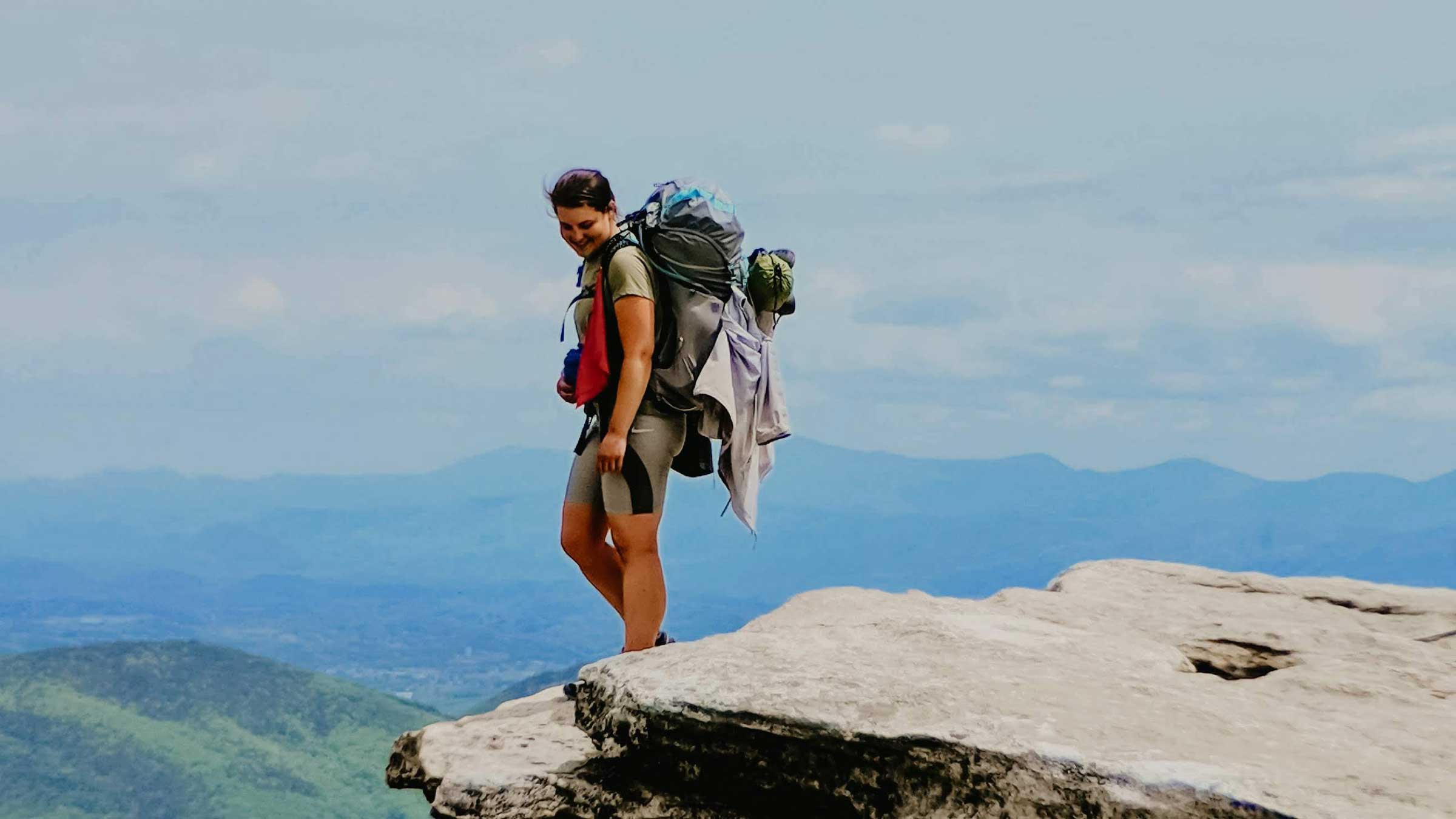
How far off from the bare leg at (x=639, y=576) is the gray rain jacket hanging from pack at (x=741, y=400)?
0.54 metres

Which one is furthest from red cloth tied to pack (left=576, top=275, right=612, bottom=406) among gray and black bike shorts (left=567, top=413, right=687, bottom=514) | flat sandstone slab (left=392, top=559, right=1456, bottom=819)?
flat sandstone slab (left=392, top=559, right=1456, bottom=819)

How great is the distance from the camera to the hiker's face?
7.38 m

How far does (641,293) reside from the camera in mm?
7238

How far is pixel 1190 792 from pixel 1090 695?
1.06 m

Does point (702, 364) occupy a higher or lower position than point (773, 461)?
higher

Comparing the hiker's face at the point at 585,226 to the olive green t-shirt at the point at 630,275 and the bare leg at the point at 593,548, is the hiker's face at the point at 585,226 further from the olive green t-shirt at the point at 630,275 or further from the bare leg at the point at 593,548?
the bare leg at the point at 593,548

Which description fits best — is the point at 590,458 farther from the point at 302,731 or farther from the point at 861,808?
the point at 302,731

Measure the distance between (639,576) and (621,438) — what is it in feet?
2.88

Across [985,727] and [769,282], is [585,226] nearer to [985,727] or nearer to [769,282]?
[769,282]

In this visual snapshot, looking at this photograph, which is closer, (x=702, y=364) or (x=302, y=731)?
(x=702, y=364)

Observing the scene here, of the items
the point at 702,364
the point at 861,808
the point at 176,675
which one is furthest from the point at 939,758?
the point at 176,675

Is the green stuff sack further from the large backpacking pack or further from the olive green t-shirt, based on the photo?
the olive green t-shirt

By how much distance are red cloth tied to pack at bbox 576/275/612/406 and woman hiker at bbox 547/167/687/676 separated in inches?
0.8

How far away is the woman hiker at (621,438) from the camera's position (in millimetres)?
7262
